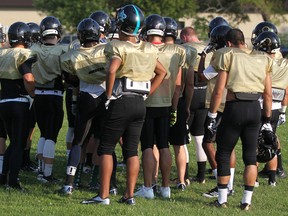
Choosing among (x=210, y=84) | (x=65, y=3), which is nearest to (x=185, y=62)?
(x=210, y=84)

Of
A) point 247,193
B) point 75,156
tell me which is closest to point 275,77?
point 247,193

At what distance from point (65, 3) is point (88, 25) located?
1428 inches

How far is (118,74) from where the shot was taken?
767 cm

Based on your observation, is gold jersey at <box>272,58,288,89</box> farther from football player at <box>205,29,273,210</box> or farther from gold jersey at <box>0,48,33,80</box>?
gold jersey at <box>0,48,33,80</box>

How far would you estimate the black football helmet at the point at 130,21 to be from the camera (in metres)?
7.70

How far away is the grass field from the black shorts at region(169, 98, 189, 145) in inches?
25.8

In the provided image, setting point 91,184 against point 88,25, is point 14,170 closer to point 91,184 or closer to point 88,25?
point 91,184

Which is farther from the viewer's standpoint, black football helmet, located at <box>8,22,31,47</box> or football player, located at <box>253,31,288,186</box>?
football player, located at <box>253,31,288,186</box>

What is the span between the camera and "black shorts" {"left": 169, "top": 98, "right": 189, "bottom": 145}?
30.1 feet

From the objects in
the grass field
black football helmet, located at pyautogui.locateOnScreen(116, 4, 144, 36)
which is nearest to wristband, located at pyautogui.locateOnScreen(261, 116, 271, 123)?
the grass field

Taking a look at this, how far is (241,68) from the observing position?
7.85 meters

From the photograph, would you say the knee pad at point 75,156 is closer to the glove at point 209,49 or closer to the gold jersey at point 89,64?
the gold jersey at point 89,64

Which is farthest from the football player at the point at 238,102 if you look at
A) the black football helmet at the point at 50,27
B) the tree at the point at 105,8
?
the tree at the point at 105,8

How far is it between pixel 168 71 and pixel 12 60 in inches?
73.5
